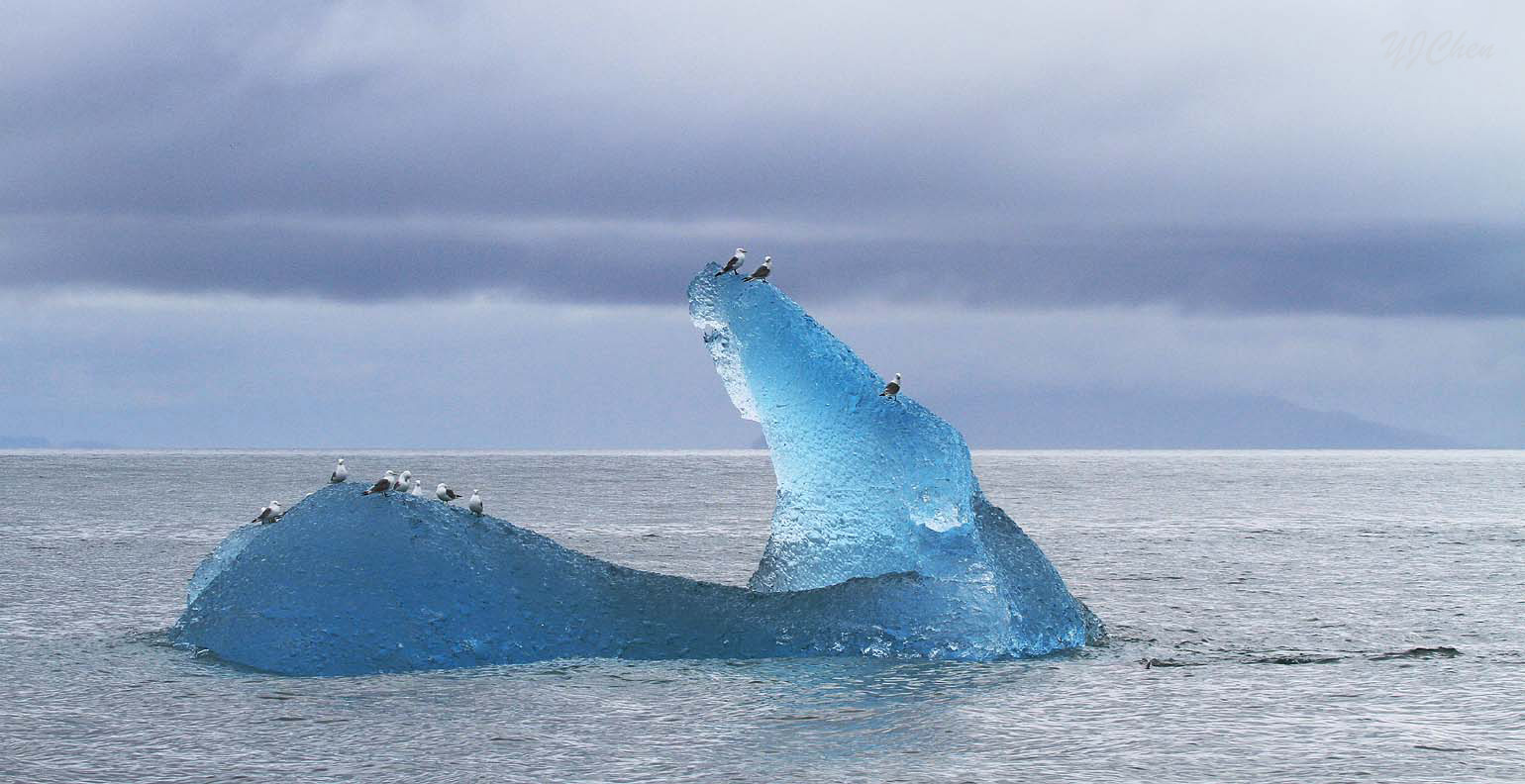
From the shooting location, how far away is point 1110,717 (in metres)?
17.2

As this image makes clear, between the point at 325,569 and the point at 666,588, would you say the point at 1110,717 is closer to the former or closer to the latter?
the point at 666,588

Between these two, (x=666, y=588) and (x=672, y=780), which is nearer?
(x=672, y=780)

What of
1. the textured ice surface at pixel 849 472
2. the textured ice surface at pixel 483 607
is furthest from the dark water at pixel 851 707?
the textured ice surface at pixel 849 472

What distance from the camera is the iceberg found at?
756 inches

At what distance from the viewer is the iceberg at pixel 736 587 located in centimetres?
1920

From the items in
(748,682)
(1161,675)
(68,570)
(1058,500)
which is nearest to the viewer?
(748,682)

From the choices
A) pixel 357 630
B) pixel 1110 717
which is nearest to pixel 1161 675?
pixel 1110 717

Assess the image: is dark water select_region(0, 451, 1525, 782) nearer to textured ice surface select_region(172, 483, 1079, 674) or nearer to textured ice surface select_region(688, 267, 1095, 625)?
textured ice surface select_region(172, 483, 1079, 674)

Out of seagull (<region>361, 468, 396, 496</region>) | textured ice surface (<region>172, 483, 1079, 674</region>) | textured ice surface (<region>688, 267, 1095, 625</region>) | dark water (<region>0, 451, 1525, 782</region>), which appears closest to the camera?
dark water (<region>0, 451, 1525, 782</region>)

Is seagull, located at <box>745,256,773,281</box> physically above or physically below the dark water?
above

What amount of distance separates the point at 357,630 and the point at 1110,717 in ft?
29.8

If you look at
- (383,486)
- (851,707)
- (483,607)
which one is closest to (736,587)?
(483,607)

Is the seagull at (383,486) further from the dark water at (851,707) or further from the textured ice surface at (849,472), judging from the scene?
the textured ice surface at (849,472)

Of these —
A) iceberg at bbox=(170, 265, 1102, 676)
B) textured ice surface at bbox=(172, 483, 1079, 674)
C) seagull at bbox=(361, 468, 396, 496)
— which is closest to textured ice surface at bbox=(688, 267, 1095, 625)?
iceberg at bbox=(170, 265, 1102, 676)
